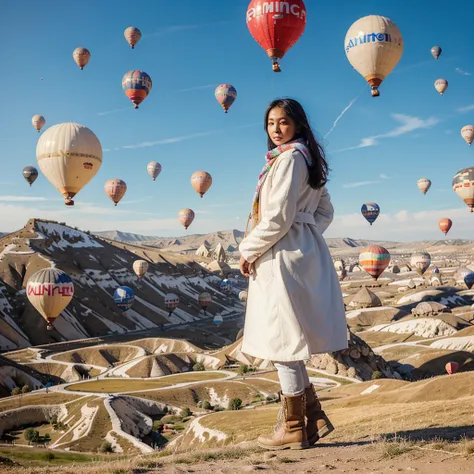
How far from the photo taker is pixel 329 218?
255 inches

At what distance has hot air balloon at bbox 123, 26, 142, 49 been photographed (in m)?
63.7

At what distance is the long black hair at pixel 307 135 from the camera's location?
19.9ft

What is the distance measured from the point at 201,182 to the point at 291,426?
65.0 meters

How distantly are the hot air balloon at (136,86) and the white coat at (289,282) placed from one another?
175ft

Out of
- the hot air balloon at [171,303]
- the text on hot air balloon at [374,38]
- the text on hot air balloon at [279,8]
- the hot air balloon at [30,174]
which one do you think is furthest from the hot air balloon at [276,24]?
the hot air balloon at [171,303]

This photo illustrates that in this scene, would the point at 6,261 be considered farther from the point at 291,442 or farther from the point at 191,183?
the point at 291,442

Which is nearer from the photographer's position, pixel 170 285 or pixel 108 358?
pixel 108 358

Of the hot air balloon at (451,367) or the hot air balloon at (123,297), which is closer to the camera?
the hot air balloon at (451,367)

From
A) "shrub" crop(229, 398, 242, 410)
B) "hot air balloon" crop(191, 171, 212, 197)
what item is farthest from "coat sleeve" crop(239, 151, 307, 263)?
"hot air balloon" crop(191, 171, 212, 197)

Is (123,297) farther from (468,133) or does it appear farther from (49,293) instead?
(468,133)

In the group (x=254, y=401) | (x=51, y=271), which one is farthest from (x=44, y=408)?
(x=51, y=271)

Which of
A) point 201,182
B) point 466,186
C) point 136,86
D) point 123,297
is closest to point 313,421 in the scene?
point 466,186

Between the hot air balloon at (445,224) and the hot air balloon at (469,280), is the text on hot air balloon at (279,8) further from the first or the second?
the hot air balloon at (469,280)

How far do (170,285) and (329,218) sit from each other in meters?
132
